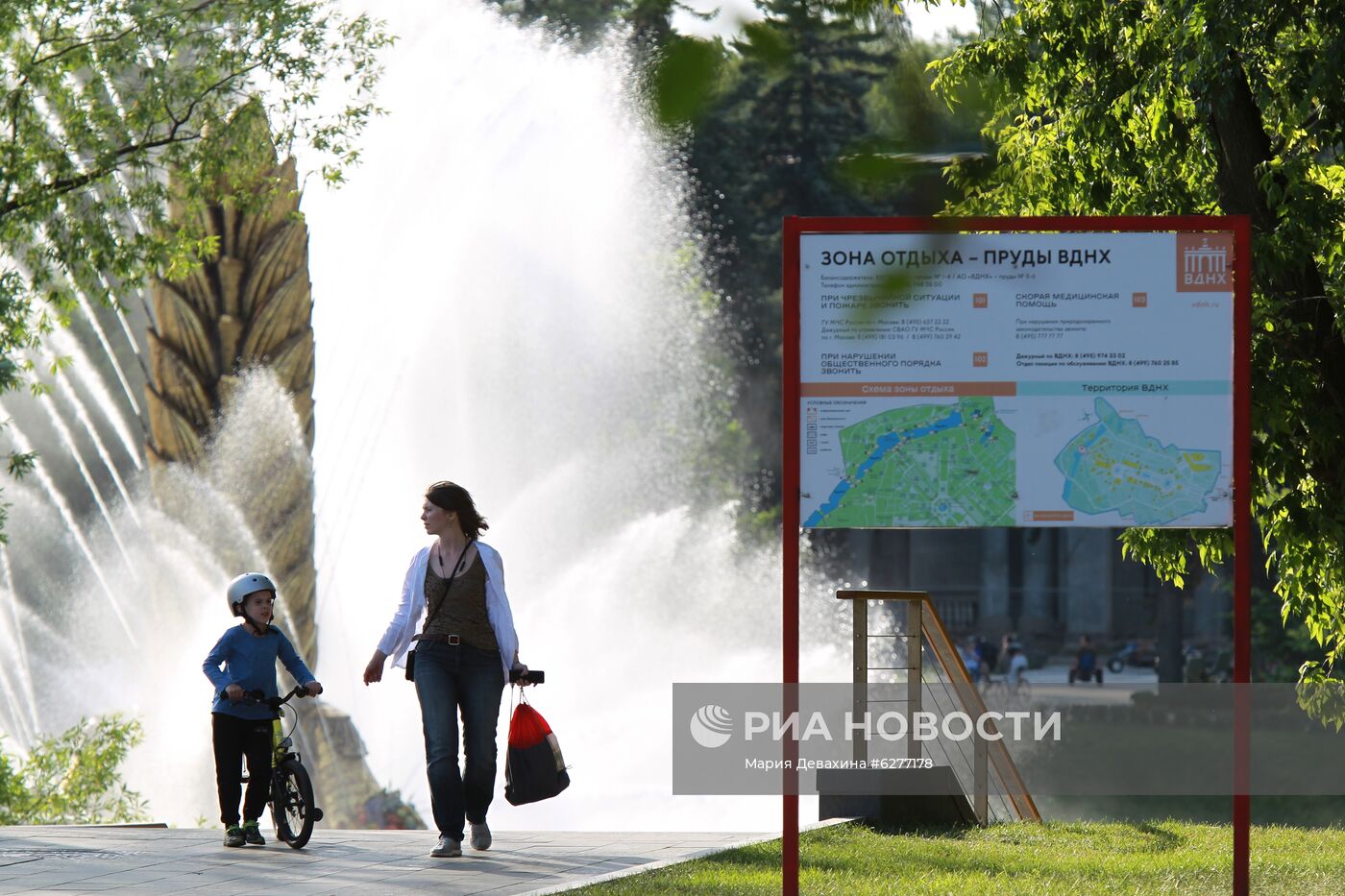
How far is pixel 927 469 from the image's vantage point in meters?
5.34

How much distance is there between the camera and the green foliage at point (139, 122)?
12922 mm

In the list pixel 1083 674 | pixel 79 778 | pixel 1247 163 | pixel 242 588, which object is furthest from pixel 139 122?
pixel 1083 674

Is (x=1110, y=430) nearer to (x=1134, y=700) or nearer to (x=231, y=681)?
(x=231, y=681)

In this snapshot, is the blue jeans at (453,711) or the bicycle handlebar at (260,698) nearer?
the blue jeans at (453,711)

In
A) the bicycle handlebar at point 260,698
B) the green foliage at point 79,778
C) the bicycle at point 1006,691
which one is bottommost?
the bicycle at point 1006,691

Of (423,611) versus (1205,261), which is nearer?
(1205,261)

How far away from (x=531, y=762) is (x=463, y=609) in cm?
72

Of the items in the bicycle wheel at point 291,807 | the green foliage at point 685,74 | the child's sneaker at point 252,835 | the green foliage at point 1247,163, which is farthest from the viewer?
the child's sneaker at point 252,835

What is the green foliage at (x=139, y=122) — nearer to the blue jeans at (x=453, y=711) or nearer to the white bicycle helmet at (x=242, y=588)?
the white bicycle helmet at (x=242, y=588)

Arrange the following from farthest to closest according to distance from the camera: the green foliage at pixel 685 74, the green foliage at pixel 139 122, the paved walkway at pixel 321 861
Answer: the green foliage at pixel 139 122, the paved walkway at pixel 321 861, the green foliage at pixel 685 74

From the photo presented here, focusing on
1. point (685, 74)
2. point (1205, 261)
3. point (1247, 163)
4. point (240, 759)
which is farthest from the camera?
point (240, 759)

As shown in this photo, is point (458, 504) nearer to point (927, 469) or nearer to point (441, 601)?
point (441, 601)

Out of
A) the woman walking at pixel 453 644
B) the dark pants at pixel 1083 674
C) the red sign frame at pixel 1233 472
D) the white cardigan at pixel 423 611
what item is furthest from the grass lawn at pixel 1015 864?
the dark pants at pixel 1083 674

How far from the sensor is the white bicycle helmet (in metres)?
7.50
